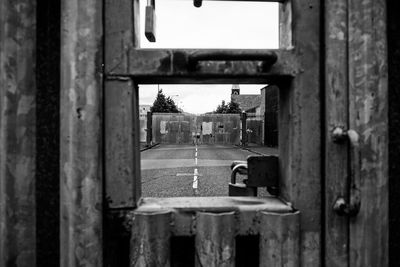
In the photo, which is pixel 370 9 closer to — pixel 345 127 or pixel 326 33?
pixel 326 33

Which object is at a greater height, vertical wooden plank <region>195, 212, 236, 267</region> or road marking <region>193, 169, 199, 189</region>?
vertical wooden plank <region>195, 212, 236, 267</region>

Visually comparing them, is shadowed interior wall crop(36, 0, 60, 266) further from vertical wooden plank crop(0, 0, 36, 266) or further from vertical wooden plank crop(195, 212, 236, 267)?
vertical wooden plank crop(195, 212, 236, 267)

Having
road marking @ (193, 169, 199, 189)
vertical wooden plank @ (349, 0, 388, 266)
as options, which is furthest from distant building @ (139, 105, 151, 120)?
vertical wooden plank @ (349, 0, 388, 266)

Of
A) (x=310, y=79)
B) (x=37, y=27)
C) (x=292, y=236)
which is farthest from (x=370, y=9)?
(x=37, y=27)

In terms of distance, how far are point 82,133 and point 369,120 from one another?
127 centimetres

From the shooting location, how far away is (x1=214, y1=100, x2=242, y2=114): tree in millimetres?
52406

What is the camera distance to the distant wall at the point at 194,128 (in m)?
32.0

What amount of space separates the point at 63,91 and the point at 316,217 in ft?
4.23

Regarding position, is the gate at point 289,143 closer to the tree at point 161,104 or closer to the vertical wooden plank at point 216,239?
the vertical wooden plank at point 216,239

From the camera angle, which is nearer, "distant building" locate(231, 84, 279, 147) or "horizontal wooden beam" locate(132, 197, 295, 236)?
"horizontal wooden beam" locate(132, 197, 295, 236)

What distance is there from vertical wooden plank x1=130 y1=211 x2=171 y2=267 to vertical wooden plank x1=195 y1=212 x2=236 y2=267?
153 mm

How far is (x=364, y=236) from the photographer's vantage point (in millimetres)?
1363

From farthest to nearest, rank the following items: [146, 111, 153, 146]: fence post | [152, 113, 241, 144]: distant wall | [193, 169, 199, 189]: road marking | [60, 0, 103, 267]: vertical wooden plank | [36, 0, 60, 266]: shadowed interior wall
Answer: [152, 113, 241, 144]: distant wall
[146, 111, 153, 146]: fence post
[193, 169, 199, 189]: road marking
[36, 0, 60, 266]: shadowed interior wall
[60, 0, 103, 267]: vertical wooden plank

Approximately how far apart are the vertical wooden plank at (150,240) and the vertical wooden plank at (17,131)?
48 cm
